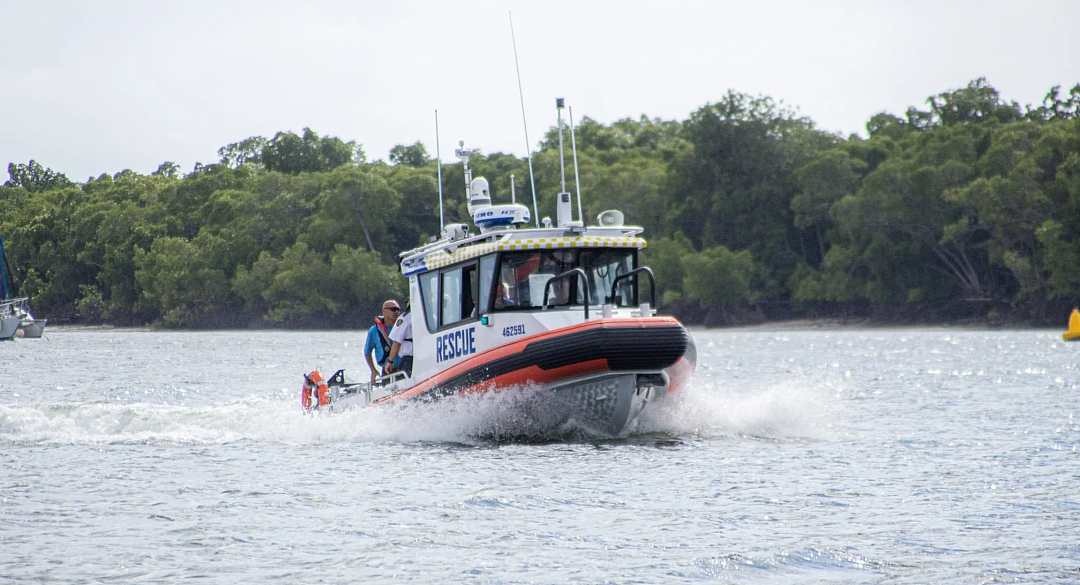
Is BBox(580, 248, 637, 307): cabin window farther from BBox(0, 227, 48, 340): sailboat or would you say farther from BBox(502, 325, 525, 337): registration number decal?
BBox(0, 227, 48, 340): sailboat

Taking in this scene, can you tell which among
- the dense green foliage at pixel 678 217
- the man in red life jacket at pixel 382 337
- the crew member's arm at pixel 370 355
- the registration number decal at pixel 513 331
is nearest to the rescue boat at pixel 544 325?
the registration number decal at pixel 513 331

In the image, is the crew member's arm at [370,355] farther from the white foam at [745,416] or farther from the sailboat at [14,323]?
the sailboat at [14,323]

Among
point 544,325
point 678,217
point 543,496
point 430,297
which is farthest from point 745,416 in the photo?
point 678,217

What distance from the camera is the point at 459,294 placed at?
51.2 feet

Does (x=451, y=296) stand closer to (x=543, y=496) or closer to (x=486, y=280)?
(x=486, y=280)

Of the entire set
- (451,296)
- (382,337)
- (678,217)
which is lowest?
(382,337)

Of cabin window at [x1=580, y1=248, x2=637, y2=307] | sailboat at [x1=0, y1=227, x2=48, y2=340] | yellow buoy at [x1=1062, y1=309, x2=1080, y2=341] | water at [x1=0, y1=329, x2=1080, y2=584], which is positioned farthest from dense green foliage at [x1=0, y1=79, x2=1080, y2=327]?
cabin window at [x1=580, y1=248, x2=637, y2=307]

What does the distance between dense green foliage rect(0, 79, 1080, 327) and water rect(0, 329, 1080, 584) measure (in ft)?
147

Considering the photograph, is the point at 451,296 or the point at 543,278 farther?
the point at 451,296

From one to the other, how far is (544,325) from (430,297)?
1.94m

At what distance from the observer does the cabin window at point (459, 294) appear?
1544 centimetres

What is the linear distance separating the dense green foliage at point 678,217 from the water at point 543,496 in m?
44.7

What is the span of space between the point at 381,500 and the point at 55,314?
104893mm

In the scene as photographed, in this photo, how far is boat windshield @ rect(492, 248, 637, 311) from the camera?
49.3 ft
